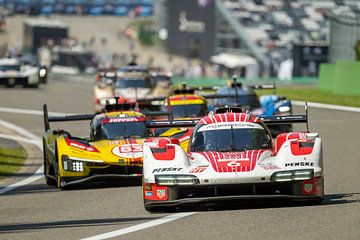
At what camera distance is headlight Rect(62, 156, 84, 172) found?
15.9 meters

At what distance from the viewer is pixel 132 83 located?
Answer: 35031 millimetres

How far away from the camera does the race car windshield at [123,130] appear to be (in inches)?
686

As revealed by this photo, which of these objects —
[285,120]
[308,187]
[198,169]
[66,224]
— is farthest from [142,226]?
[285,120]

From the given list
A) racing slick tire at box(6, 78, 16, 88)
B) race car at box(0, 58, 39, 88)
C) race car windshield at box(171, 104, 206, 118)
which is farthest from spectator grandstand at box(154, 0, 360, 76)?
race car windshield at box(171, 104, 206, 118)

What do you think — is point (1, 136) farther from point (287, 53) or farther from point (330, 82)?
point (287, 53)

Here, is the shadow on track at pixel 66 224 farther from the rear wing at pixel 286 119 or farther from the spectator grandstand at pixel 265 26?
the spectator grandstand at pixel 265 26

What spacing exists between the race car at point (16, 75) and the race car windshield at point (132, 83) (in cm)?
1924

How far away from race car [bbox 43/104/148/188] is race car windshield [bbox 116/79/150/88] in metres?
17.2

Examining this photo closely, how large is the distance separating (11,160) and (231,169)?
10869 mm

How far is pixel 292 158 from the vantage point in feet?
41.1

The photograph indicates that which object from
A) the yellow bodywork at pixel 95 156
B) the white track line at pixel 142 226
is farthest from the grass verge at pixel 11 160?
the white track line at pixel 142 226

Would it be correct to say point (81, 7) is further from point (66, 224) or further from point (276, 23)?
point (66, 224)

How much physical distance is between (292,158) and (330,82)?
118ft

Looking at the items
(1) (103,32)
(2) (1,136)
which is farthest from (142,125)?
(1) (103,32)
